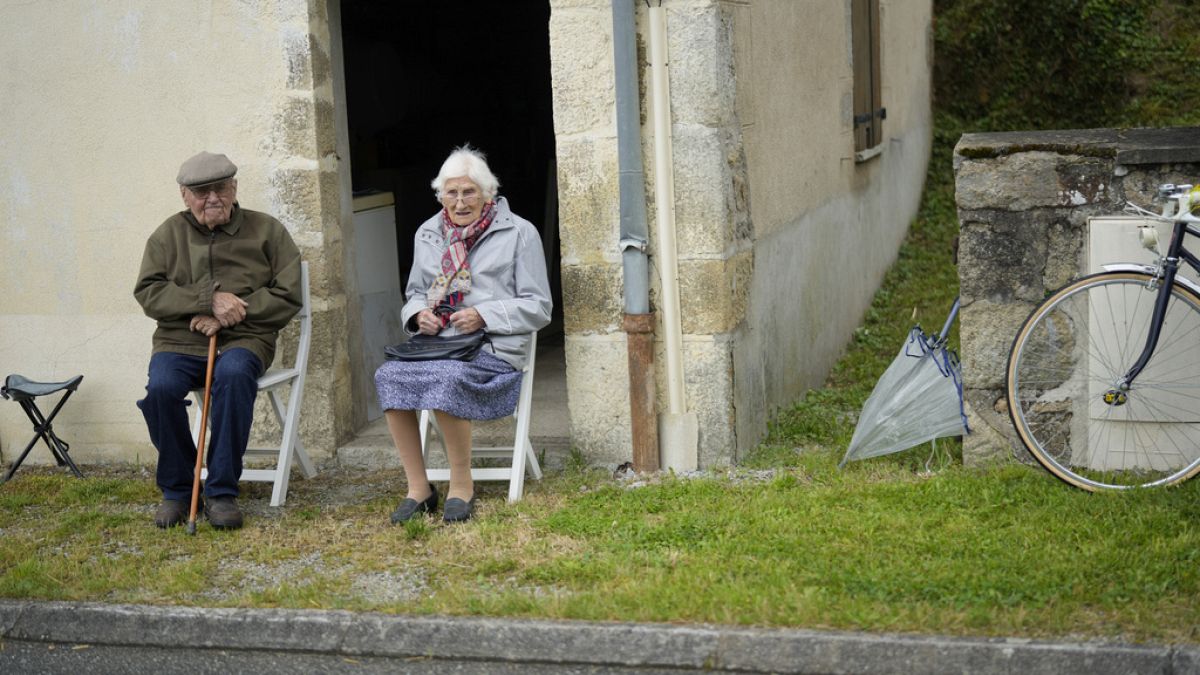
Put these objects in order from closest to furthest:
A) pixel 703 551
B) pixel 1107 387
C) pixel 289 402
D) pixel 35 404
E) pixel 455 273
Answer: pixel 703 551, pixel 1107 387, pixel 455 273, pixel 289 402, pixel 35 404

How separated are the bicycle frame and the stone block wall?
0.29 metres

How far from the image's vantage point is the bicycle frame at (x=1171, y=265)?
497 centimetres

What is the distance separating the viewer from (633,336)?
18.9 feet

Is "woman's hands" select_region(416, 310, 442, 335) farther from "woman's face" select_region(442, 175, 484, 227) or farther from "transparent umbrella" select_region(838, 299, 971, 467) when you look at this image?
"transparent umbrella" select_region(838, 299, 971, 467)

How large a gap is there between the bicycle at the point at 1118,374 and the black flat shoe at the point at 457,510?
82.4 inches

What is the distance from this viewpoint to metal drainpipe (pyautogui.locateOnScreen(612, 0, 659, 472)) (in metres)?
5.61

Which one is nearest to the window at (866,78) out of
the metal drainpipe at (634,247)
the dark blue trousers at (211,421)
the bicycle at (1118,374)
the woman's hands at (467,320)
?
the metal drainpipe at (634,247)

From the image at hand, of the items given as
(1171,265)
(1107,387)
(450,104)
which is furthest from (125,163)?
(1171,265)

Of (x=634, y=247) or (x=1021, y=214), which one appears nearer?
(x=1021, y=214)

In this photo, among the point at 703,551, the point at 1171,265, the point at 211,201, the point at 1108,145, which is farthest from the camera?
the point at 211,201

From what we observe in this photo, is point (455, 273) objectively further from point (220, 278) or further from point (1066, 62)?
point (1066, 62)

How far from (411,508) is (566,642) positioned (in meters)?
1.52

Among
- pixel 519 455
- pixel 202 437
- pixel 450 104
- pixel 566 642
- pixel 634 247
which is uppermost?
pixel 450 104

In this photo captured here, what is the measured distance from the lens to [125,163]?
252 inches
